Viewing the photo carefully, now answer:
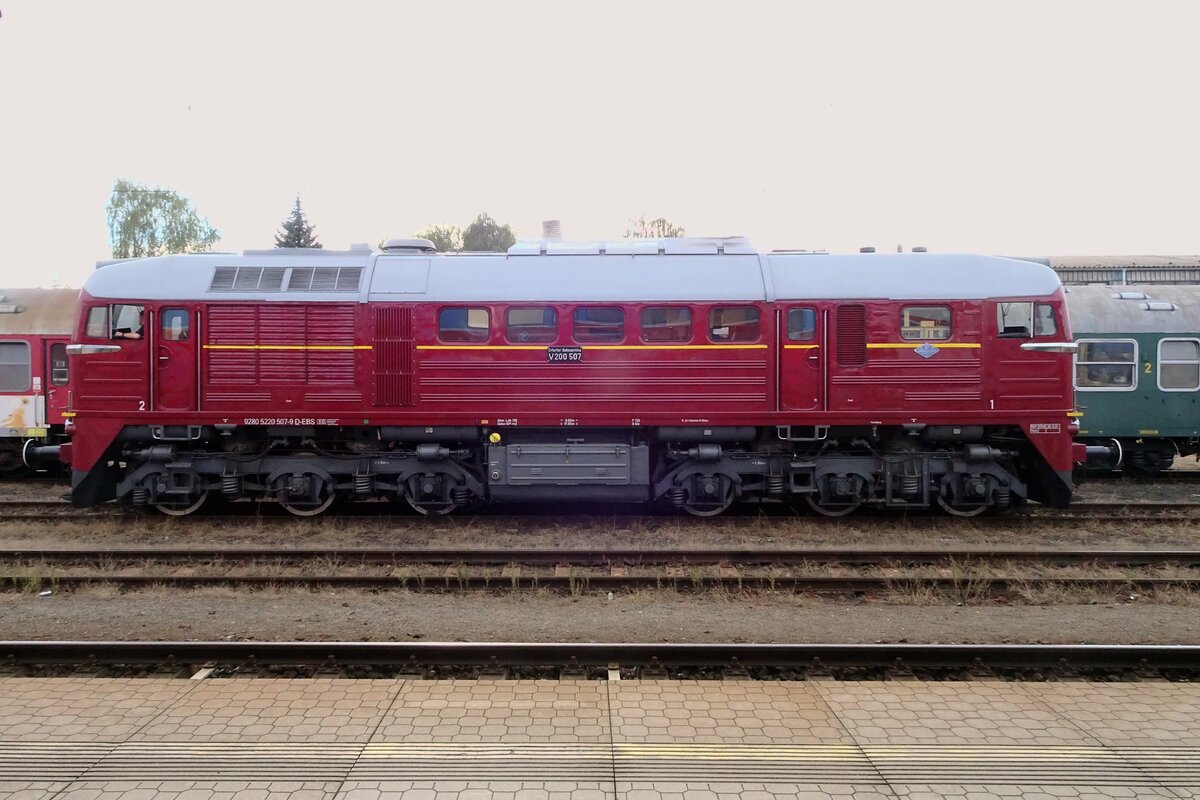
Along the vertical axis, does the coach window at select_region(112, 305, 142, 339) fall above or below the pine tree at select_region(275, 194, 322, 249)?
below

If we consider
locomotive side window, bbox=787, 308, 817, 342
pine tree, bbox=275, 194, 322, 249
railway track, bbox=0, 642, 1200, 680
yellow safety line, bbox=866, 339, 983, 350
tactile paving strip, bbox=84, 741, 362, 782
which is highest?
pine tree, bbox=275, 194, 322, 249

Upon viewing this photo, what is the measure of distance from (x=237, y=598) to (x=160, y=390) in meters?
→ 4.67

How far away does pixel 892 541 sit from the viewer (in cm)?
1031

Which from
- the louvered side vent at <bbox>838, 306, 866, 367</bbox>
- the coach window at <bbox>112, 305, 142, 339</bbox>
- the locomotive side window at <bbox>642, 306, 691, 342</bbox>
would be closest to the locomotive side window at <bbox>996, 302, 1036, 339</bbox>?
the louvered side vent at <bbox>838, 306, 866, 367</bbox>

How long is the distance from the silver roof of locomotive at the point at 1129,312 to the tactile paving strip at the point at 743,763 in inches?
560

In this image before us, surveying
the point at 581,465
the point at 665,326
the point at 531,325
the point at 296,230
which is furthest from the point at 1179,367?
the point at 296,230

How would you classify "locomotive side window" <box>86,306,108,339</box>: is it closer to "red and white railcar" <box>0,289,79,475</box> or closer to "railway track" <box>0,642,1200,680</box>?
"red and white railcar" <box>0,289,79,475</box>

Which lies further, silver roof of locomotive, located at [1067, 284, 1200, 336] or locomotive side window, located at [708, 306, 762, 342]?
silver roof of locomotive, located at [1067, 284, 1200, 336]

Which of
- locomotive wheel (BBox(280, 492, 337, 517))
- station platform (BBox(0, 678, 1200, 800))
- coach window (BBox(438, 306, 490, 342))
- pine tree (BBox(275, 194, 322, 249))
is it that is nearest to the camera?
station platform (BBox(0, 678, 1200, 800))

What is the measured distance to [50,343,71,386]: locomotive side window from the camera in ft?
52.2

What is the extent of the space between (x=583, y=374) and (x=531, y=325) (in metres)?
1.05

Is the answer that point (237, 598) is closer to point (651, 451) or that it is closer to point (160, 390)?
point (160, 390)

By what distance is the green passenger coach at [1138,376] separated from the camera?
15258 mm

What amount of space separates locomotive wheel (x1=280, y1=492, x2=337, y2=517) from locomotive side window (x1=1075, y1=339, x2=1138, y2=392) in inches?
581
